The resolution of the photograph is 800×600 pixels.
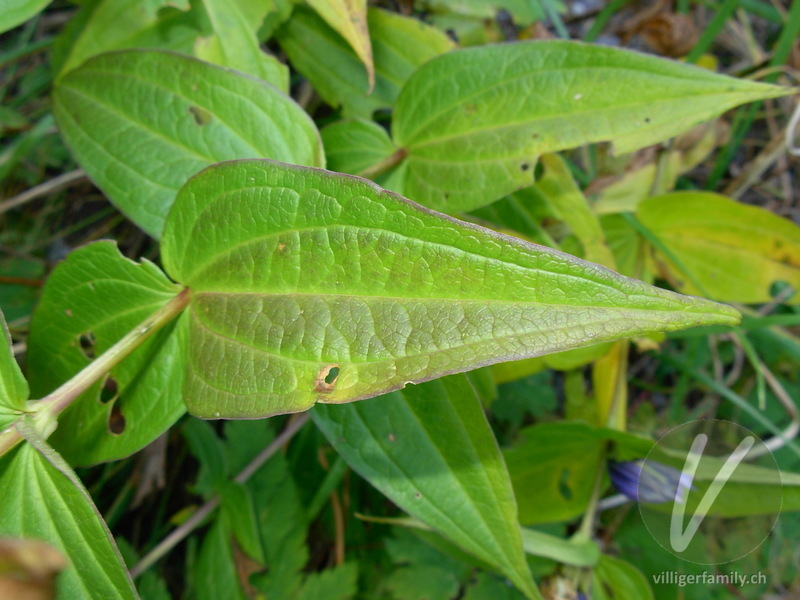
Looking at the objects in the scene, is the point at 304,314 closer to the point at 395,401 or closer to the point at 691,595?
the point at 395,401

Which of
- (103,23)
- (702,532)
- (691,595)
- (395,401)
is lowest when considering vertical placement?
(691,595)

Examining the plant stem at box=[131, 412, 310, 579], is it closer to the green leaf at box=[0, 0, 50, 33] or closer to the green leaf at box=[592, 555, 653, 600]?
the green leaf at box=[592, 555, 653, 600]

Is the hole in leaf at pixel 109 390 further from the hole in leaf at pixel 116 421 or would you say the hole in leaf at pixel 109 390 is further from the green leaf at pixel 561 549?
the green leaf at pixel 561 549

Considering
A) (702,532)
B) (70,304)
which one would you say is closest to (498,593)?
(702,532)

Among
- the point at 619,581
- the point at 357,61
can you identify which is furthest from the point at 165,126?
the point at 619,581

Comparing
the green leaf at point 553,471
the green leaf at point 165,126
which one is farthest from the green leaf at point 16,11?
the green leaf at point 553,471

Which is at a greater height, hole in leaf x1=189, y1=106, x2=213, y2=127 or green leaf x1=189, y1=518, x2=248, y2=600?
hole in leaf x1=189, y1=106, x2=213, y2=127

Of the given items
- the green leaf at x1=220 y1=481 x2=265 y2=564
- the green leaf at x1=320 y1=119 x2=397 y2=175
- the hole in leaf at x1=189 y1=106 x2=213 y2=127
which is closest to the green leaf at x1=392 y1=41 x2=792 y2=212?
the green leaf at x1=320 y1=119 x2=397 y2=175
